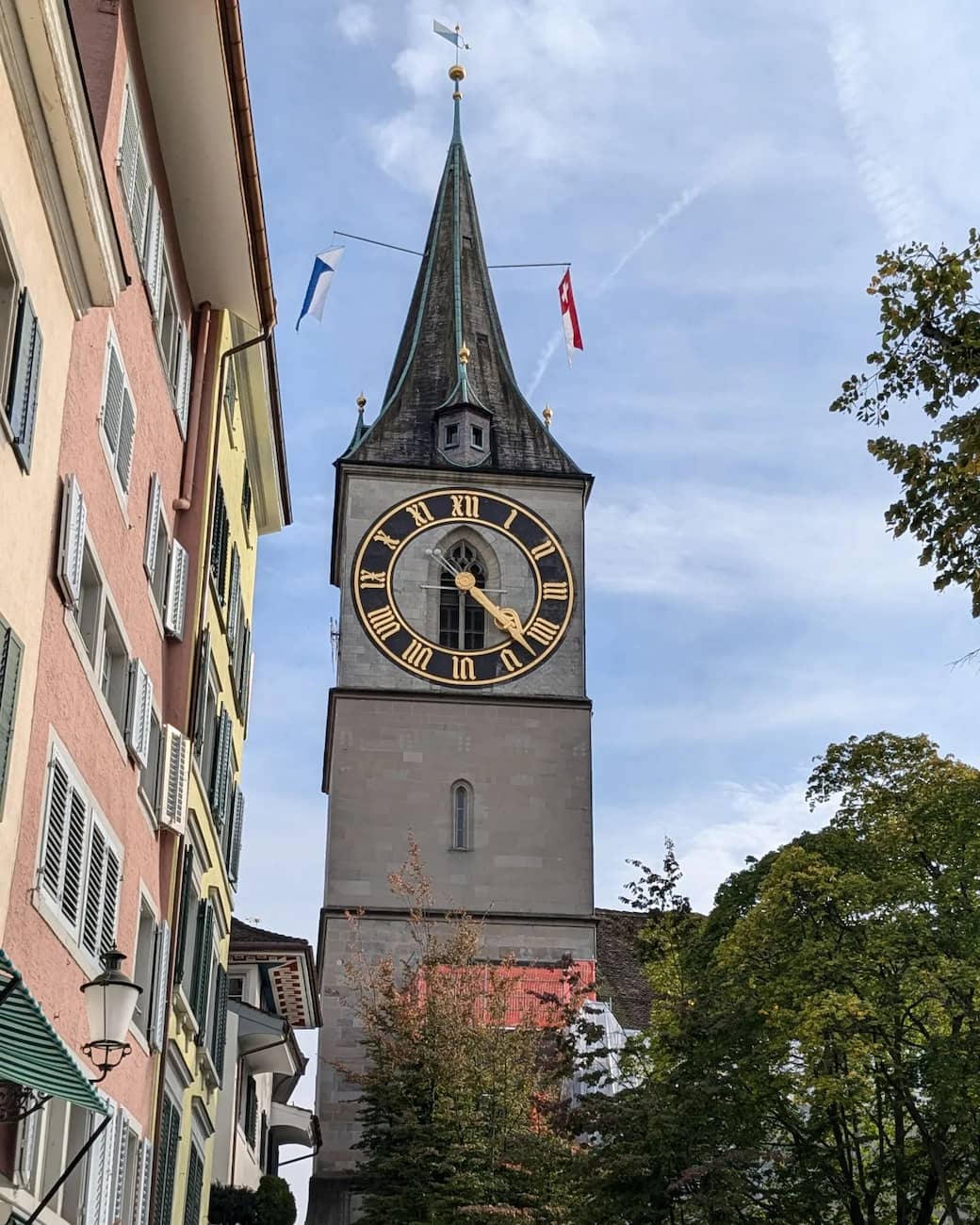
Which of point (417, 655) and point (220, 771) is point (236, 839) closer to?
point (220, 771)

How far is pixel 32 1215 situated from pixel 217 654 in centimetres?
936

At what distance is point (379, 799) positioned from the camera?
4097 centimetres

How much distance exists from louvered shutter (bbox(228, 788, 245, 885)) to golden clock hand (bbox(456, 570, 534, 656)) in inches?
834

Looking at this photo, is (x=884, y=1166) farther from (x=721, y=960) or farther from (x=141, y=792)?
(x=141, y=792)

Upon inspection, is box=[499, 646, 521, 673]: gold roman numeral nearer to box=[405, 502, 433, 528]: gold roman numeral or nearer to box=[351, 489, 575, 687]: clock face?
box=[351, 489, 575, 687]: clock face

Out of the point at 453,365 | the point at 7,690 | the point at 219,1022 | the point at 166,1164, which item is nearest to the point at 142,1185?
the point at 166,1164

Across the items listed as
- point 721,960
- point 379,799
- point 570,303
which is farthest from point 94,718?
point 570,303

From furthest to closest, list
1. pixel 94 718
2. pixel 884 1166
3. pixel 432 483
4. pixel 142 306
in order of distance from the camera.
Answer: pixel 432 483, pixel 884 1166, pixel 142 306, pixel 94 718

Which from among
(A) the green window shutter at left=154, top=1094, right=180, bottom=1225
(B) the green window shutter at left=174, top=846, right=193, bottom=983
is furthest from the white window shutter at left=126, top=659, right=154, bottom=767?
(A) the green window shutter at left=154, top=1094, right=180, bottom=1225

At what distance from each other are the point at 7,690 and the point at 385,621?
32946 mm

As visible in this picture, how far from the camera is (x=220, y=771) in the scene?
19.4m

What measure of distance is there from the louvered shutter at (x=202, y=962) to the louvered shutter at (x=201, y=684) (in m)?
1.67

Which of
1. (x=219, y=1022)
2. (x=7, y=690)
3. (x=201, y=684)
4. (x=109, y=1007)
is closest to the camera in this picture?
(x=7, y=690)

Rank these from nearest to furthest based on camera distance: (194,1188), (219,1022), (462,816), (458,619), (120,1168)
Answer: (120,1168) → (194,1188) → (219,1022) → (462,816) → (458,619)
